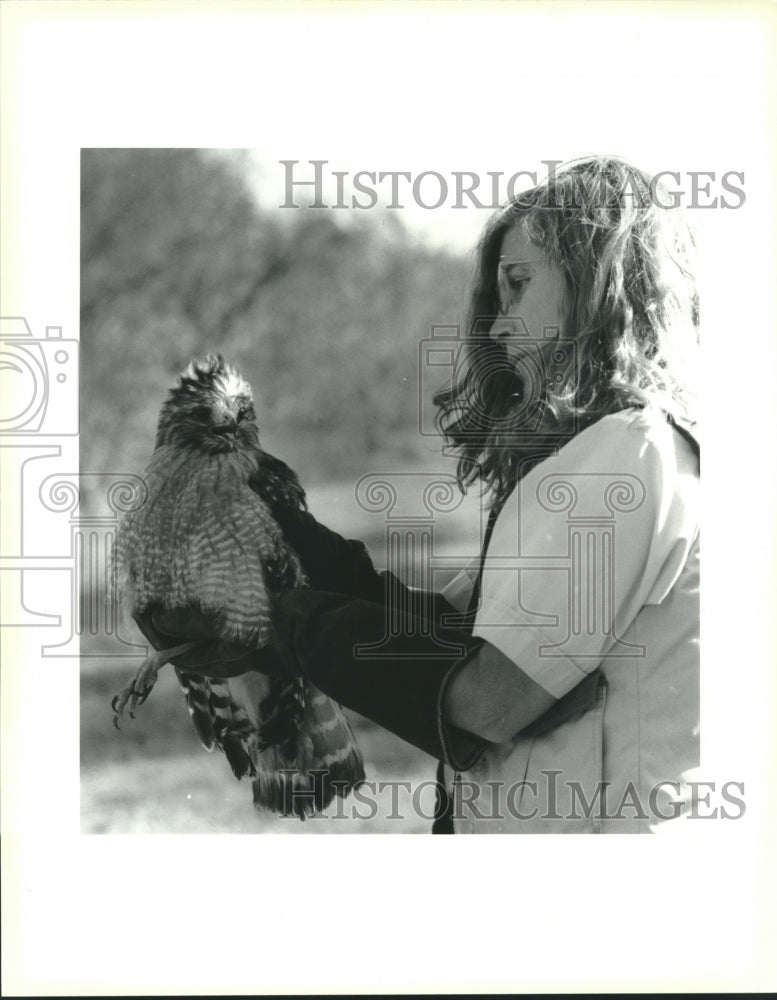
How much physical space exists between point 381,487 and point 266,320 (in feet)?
1.62

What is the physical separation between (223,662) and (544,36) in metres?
1.73

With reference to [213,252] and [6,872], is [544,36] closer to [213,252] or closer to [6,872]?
[213,252]

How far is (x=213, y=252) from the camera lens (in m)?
2.89

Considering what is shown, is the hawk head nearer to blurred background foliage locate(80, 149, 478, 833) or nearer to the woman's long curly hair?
blurred background foliage locate(80, 149, 478, 833)

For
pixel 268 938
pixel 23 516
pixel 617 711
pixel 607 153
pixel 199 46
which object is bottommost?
pixel 268 938

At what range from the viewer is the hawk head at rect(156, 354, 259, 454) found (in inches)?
113

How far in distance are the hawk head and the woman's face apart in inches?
24.9

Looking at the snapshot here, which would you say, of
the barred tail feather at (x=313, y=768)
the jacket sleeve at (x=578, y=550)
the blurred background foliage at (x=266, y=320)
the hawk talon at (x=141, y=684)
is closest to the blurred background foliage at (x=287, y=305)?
the blurred background foliage at (x=266, y=320)

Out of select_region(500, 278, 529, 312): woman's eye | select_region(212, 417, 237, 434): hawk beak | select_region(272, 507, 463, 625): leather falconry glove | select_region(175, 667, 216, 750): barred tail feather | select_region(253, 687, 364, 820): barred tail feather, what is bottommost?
select_region(253, 687, 364, 820): barred tail feather

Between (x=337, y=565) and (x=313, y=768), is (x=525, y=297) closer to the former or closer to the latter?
(x=337, y=565)

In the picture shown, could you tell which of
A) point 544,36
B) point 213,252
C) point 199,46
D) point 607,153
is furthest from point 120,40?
point 607,153

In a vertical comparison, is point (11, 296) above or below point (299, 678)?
above

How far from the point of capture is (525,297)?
287 cm

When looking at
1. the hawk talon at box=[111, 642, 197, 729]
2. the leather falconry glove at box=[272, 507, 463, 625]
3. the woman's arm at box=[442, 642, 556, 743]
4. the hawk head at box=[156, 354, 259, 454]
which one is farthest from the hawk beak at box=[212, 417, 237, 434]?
the woman's arm at box=[442, 642, 556, 743]
